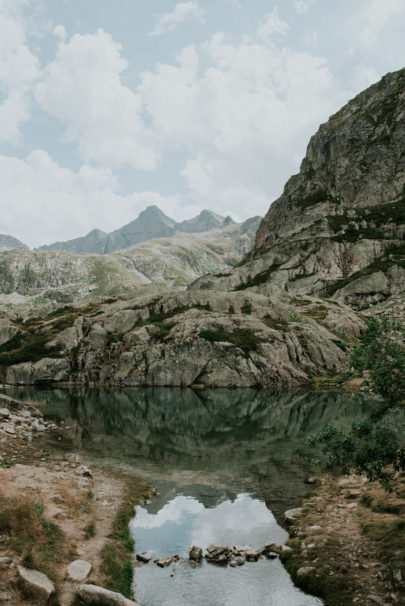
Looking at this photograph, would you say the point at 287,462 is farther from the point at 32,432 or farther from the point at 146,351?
the point at 146,351

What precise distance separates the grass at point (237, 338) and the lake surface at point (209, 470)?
28.9m

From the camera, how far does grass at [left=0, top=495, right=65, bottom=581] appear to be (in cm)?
1257

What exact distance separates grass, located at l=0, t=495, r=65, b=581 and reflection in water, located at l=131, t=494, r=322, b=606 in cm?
334

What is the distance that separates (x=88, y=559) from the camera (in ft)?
47.8

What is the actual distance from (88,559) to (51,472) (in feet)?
38.8

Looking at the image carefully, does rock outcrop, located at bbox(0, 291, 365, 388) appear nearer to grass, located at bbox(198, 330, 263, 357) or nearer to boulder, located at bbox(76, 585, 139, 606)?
grass, located at bbox(198, 330, 263, 357)

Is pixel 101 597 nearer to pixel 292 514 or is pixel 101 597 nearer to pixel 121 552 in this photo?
pixel 121 552

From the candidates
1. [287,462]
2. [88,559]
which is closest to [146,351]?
[287,462]

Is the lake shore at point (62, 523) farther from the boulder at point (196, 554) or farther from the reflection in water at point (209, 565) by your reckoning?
A: the boulder at point (196, 554)

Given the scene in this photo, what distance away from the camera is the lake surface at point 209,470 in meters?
14.0

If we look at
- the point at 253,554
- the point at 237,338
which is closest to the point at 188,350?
the point at 237,338

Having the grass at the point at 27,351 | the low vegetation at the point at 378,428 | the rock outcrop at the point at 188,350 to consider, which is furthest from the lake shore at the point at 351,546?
the grass at the point at 27,351

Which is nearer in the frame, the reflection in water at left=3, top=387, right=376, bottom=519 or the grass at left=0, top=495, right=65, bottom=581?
the grass at left=0, top=495, right=65, bottom=581

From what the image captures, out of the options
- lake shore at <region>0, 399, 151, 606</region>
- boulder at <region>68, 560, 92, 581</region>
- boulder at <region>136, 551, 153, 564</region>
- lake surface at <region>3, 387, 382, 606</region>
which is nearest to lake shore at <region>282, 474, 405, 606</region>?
lake surface at <region>3, 387, 382, 606</region>
